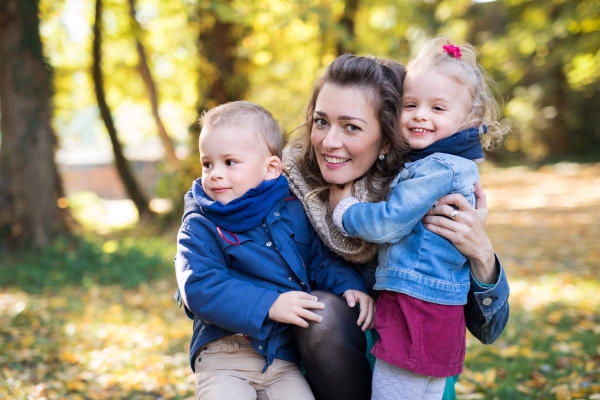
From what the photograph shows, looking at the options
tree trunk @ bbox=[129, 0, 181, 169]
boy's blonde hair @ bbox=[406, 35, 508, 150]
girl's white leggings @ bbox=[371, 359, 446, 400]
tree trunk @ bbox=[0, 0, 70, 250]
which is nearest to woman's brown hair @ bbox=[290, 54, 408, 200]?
boy's blonde hair @ bbox=[406, 35, 508, 150]

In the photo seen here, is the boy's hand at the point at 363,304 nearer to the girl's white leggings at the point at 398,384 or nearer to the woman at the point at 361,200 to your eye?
the woman at the point at 361,200

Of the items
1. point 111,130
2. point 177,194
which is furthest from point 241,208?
point 111,130

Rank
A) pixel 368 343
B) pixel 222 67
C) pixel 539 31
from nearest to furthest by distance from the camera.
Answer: pixel 368 343 → pixel 222 67 → pixel 539 31

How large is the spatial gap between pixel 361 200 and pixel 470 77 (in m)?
0.76

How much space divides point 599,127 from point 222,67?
16787 millimetres

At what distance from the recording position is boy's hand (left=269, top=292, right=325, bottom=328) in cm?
185

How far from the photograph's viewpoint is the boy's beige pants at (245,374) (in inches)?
76.8

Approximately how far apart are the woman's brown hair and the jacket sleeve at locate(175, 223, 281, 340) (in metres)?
0.65

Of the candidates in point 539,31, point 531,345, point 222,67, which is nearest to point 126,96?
point 222,67

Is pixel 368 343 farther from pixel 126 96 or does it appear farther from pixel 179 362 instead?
pixel 126 96

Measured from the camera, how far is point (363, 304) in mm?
2109

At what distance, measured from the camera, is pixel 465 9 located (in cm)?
1950

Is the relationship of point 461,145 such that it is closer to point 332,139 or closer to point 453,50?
point 453,50

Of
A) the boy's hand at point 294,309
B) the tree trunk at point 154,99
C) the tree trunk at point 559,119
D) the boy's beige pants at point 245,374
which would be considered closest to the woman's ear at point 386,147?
the boy's hand at point 294,309
